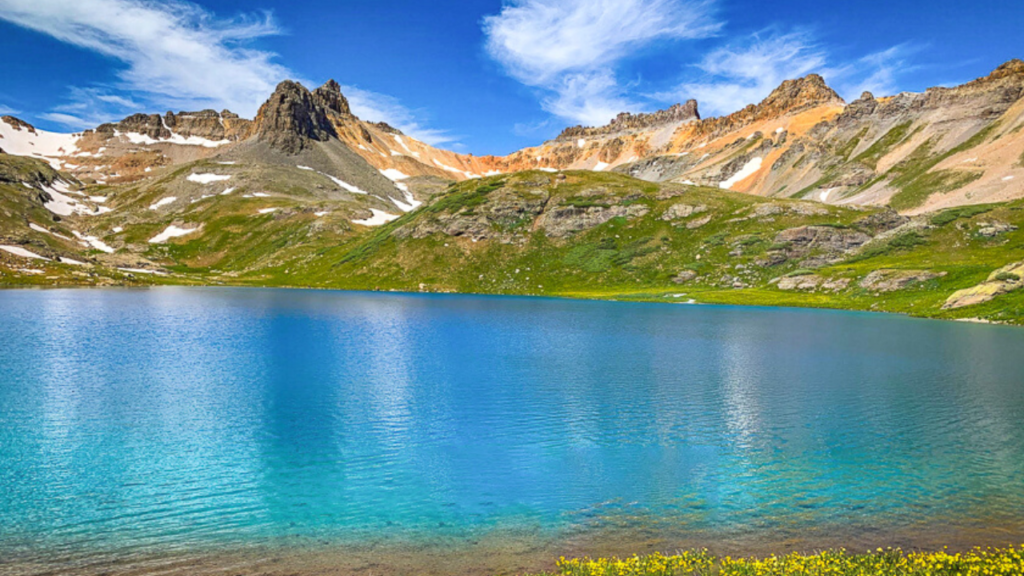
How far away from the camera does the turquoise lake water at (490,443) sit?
770 inches

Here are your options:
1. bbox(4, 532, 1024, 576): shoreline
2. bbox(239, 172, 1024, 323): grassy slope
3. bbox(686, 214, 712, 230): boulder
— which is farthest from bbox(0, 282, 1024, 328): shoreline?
bbox(4, 532, 1024, 576): shoreline

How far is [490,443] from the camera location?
93.8 feet

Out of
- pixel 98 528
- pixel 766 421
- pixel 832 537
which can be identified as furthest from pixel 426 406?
pixel 832 537

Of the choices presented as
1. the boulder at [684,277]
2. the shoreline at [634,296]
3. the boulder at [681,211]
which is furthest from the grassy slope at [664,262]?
the boulder at [681,211]

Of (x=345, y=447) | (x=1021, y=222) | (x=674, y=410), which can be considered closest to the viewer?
(x=345, y=447)

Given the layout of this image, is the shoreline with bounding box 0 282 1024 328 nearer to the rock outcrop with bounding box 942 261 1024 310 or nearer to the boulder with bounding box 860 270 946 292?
the rock outcrop with bounding box 942 261 1024 310

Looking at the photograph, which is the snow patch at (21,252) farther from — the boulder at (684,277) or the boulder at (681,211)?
the boulder at (681,211)

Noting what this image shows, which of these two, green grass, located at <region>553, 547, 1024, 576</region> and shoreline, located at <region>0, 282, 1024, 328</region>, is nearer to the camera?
green grass, located at <region>553, 547, 1024, 576</region>

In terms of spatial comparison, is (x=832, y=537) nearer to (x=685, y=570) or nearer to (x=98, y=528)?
(x=685, y=570)

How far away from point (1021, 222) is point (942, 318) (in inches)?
3247

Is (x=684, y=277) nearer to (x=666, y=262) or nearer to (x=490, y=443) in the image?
(x=666, y=262)

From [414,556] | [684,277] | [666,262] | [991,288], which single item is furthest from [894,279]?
[414,556]

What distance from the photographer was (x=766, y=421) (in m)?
33.1

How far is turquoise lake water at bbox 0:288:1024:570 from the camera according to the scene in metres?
19.5
